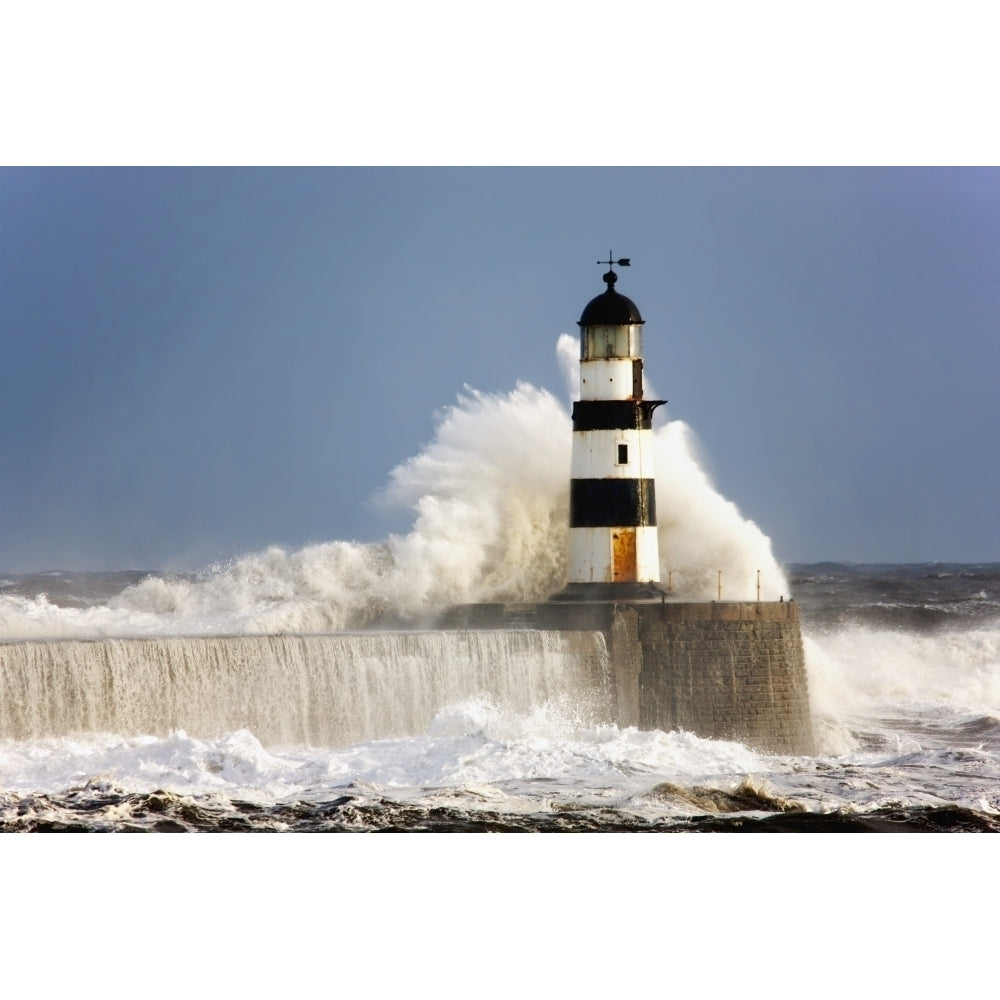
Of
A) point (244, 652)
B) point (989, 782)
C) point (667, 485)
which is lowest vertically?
point (989, 782)

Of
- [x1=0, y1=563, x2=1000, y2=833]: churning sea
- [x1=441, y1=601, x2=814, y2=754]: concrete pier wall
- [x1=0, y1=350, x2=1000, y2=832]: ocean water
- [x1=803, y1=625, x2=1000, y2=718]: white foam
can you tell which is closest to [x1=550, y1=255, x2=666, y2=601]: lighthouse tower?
[x1=441, y1=601, x2=814, y2=754]: concrete pier wall

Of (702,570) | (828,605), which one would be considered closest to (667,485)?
(702,570)

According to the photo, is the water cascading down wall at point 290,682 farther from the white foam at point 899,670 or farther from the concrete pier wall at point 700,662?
the white foam at point 899,670

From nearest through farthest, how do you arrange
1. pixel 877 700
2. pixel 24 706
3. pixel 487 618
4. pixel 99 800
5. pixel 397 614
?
pixel 99 800 < pixel 24 706 < pixel 487 618 < pixel 397 614 < pixel 877 700

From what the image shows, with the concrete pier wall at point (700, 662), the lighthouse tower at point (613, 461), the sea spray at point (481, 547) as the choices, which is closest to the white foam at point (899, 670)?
the sea spray at point (481, 547)

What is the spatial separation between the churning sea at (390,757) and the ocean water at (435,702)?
0.06 ft

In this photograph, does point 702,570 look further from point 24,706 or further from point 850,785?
point 24,706

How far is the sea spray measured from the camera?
1489cm

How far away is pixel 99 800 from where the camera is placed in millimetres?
9234

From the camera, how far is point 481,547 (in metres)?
15.1

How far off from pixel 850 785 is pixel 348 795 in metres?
3.15

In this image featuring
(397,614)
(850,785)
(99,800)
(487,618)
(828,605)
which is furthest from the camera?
(828,605)

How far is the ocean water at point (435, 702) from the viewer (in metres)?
9.58

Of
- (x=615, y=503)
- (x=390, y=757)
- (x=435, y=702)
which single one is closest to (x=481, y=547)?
(x=615, y=503)
